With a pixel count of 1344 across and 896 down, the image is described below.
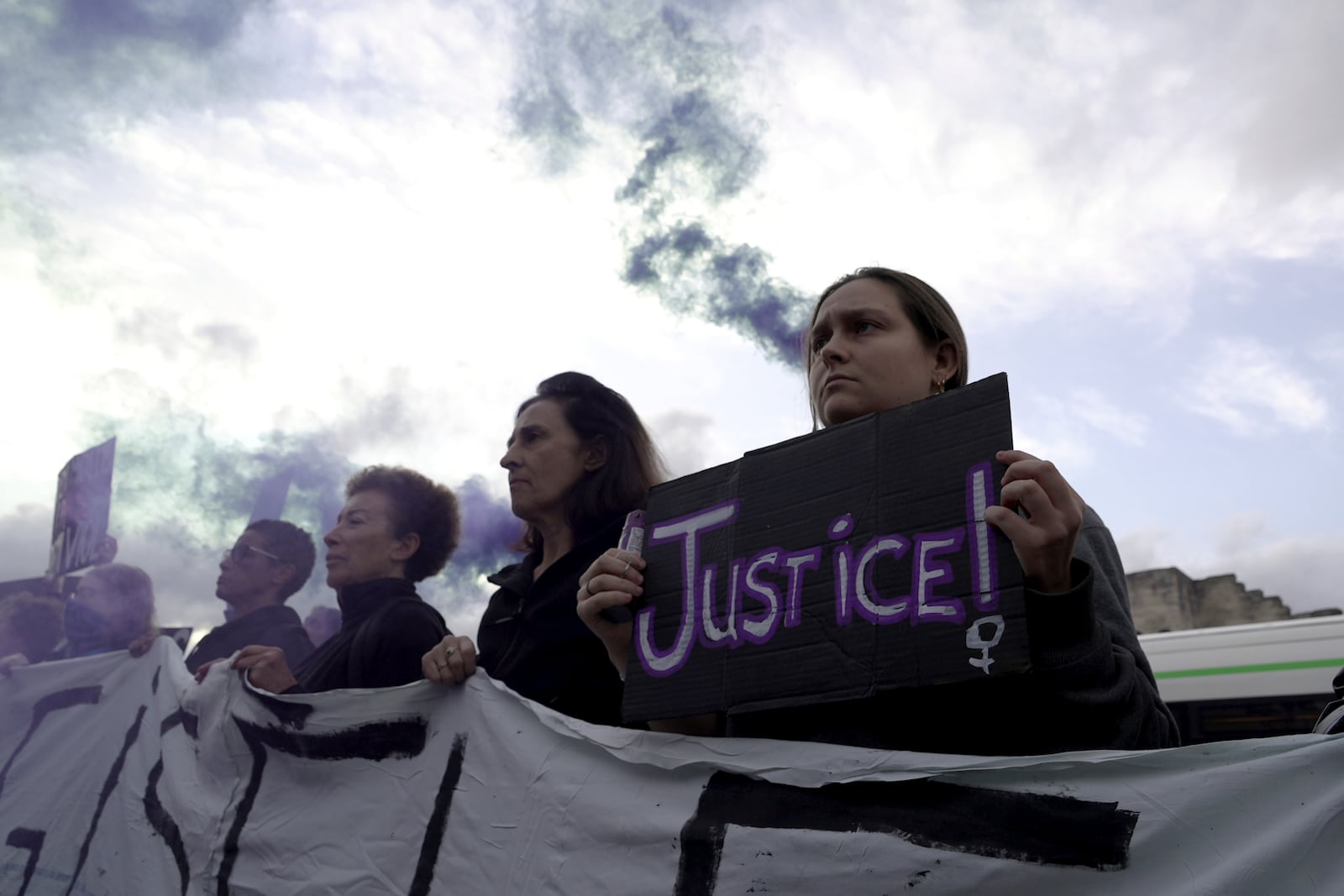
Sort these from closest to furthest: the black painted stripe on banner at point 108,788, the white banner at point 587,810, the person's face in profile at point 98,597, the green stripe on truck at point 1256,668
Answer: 1. the white banner at point 587,810
2. the black painted stripe on banner at point 108,788
3. the person's face in profile at point 98,597
4. the green stripe on truck at point 1256,668

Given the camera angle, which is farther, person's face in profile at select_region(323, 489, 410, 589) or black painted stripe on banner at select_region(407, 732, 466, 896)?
person's face in profile at select_region(323, 489, 410, 589)

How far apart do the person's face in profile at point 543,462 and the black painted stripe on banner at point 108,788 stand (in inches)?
76.4

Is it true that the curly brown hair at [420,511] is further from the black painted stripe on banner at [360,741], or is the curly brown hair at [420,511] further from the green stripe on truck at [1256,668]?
the green stripe on truck at [1256,668]

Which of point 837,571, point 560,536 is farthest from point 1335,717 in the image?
point 560,536

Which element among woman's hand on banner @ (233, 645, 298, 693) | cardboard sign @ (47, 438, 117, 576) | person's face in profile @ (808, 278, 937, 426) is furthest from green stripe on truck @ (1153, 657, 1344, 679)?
cardboard sign @ (47, 438, 117, 576)

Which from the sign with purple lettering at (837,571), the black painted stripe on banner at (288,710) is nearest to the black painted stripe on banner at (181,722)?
the black painted stripe on banner at (288,710)

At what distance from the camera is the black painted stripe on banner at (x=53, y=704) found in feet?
14.4

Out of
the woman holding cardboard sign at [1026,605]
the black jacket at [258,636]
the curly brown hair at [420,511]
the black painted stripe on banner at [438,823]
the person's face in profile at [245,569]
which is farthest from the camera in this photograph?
the person's face in profile at [245,569]

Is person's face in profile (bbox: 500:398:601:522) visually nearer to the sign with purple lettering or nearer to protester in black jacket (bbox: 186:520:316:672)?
the sign with purple lettering

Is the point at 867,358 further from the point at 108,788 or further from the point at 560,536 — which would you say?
the point at 108,788

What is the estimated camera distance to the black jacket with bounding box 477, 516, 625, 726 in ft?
8.86

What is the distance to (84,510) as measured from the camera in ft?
23.1

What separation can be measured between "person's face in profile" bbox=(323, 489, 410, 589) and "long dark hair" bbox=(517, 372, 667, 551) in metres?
0.91

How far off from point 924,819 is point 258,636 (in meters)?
4.17
